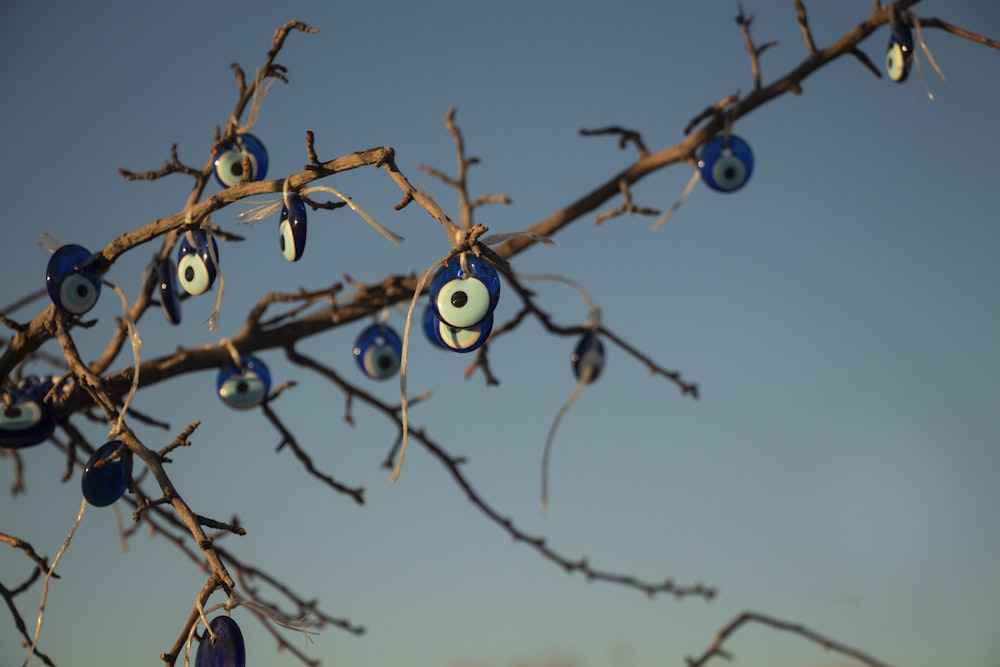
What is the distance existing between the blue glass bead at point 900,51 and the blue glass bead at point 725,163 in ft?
0.70

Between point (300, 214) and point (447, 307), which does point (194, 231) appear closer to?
point (300, 214)

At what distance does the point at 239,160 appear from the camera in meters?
1.01

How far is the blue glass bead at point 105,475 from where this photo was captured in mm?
791

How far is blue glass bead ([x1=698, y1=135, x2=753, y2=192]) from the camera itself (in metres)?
1.24

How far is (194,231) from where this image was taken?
0.86 metres

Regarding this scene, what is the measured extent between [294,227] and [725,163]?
676 mm

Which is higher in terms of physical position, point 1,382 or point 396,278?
point 396,278

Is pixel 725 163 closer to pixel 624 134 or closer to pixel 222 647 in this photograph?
pixel 624 134

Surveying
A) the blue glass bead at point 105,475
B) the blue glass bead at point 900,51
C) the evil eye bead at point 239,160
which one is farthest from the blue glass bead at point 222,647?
the blue glass bead at point 900,51

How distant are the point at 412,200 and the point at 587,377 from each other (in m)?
0.75

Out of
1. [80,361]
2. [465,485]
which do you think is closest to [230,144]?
[80,361]

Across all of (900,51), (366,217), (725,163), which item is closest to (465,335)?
(366,217)

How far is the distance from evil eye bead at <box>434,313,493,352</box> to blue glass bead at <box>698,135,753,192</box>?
0.66 m

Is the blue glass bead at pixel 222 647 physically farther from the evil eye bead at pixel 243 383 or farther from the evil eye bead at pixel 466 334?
the evil eye bead at pixel 243 383
